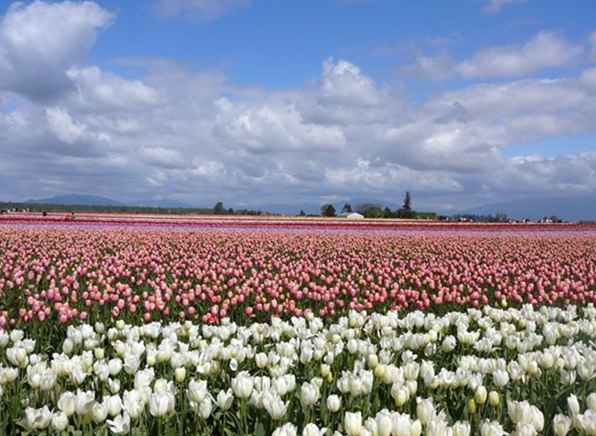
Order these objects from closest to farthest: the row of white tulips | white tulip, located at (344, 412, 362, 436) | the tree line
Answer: white tulip, located at (344, 412, 362, 436) → the row of white tulips → the tree line

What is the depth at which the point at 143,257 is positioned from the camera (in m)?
12.6

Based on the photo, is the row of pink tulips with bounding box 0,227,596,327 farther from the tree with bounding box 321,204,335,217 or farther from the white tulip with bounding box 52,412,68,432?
the tree with bounding box 321,204,335,217

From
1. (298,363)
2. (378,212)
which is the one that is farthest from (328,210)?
(298,363)

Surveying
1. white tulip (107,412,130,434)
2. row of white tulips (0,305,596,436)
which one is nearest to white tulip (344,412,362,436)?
row of white tulips (0,305,596,436)

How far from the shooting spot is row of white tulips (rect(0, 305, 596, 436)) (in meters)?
3.30

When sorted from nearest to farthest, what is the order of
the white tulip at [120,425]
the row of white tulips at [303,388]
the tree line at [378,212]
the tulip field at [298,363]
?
the white tulip at [120,425] < the row of white tulips at [303,388] < the tulip field at [298,363] < the tree line at [378,212]

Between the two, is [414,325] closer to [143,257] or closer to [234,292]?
[234,292]

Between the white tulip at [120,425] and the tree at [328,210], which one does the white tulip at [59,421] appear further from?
the tree at [328,210]

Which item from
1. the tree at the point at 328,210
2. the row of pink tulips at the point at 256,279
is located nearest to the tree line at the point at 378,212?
the tree at the point at 328,210

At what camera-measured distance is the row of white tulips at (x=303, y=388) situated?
3.30 m

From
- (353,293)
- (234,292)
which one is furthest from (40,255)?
(353,293)

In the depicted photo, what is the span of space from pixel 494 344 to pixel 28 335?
16.9 ft

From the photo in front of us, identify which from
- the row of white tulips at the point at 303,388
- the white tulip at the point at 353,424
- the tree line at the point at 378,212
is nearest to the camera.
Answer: the white tulip at the point at 353,424

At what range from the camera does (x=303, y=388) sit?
138 inches
